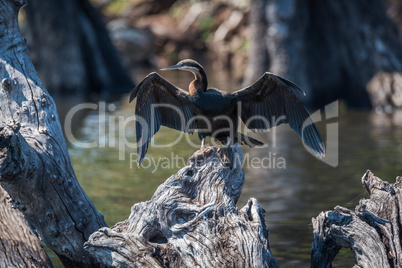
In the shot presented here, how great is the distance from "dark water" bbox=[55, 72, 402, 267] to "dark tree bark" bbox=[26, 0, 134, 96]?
438 cm

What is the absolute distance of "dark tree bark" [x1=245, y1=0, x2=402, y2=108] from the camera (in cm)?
1251

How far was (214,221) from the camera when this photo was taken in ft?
13.3

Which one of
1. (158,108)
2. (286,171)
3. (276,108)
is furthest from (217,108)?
(286,171)

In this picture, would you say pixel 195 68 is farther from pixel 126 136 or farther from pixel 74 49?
pixel 74 49

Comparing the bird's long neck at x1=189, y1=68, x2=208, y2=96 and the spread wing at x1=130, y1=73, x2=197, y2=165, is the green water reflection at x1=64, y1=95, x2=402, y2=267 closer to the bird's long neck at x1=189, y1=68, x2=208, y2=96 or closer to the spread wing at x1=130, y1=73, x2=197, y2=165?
the spread wing at x1=130, y1=73, x2=197, y2=165

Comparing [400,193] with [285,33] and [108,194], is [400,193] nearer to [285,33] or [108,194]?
[108,194]

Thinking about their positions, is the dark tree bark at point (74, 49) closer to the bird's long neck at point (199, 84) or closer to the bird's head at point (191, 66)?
the bird's head at point (191, 66)

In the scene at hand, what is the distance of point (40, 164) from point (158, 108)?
1812 mm

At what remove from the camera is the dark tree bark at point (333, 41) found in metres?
12.5

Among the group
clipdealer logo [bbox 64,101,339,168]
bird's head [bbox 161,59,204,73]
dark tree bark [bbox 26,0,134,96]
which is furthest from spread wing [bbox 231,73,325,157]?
dark tree bark [bbox 26,0,134,96]

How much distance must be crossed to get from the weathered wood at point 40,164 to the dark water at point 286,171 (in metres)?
2.40

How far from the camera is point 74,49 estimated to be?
16.1 meters

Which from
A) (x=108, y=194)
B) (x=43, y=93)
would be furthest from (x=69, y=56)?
(x=43, y=93)

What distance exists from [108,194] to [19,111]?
4.06 meters
